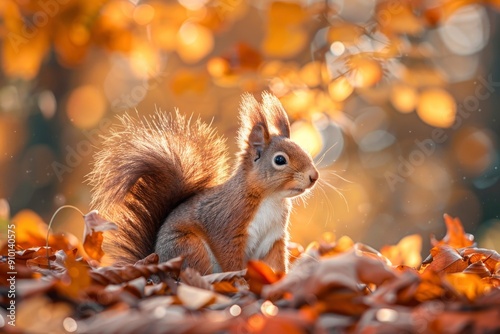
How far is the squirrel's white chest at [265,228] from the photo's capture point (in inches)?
89.7

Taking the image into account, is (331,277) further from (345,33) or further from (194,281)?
(345,33)

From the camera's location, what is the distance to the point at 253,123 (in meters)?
2.45

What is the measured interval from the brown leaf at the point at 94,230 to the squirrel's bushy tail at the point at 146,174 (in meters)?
0.33

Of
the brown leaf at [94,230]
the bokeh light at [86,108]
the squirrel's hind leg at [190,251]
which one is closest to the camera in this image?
the brown leaf at [94,230]

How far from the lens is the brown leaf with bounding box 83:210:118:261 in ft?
5.40

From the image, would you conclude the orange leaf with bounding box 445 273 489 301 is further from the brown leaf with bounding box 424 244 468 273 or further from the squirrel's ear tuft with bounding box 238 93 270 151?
the squirrel's ear tuft with bounding box 238 93 270 151

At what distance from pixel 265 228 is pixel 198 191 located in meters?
0.32

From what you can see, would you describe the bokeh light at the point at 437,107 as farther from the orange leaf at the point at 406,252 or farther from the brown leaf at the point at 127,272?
the brown leaf at the point at 127,272

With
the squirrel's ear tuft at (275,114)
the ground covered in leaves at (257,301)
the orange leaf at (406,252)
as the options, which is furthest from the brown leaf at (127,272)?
the orange leaf at (406,252)

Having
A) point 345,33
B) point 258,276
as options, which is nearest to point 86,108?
point 345,33

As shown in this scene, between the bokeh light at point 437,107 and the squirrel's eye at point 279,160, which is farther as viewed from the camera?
the bokeh light at point 437,107

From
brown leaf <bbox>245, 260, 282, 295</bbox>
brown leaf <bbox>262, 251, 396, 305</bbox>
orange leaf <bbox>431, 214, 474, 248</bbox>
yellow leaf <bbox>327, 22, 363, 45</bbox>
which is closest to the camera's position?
brown leaf <bbox>262, 251, 396, 305</bbox>

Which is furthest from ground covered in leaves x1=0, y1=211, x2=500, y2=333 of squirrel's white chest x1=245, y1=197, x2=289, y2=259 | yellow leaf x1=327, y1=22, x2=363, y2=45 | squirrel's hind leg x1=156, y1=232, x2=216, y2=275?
yellow leaf x1=327, y1=22, x2=363, y2=45

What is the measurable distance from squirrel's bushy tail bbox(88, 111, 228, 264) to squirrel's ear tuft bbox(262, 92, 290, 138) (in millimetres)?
212
